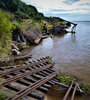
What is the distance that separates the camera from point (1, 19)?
34.1ft

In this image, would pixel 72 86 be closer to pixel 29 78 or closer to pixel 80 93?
pixel 80 93

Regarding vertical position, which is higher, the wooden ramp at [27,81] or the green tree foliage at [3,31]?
the green tree foliage at [3,31]

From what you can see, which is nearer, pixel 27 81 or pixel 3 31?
pixel 27 81

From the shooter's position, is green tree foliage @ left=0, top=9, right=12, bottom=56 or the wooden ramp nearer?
the wooden ramp

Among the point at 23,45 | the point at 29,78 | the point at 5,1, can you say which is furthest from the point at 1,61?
the point at 5,1

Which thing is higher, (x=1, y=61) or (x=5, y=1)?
(x=5, y=1)

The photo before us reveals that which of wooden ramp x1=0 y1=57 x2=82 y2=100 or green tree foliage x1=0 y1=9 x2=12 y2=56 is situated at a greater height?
green tree foliage x1=0 y1=9 x2=12 y2=56

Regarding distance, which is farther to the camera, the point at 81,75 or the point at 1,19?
the point at 1,19

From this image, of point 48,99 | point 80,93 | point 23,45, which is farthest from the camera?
point 23,45

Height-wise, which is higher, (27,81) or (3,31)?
(3,31)

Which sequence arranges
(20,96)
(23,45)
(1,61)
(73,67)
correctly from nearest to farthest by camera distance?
1. (20,96)
2. (1,61)
3. (73,67)
4. (23,45)

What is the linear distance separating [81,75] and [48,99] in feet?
13.0

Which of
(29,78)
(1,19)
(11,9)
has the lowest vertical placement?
(29,78)

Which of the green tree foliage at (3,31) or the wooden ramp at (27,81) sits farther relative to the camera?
the green tree foliage at (3,31)
